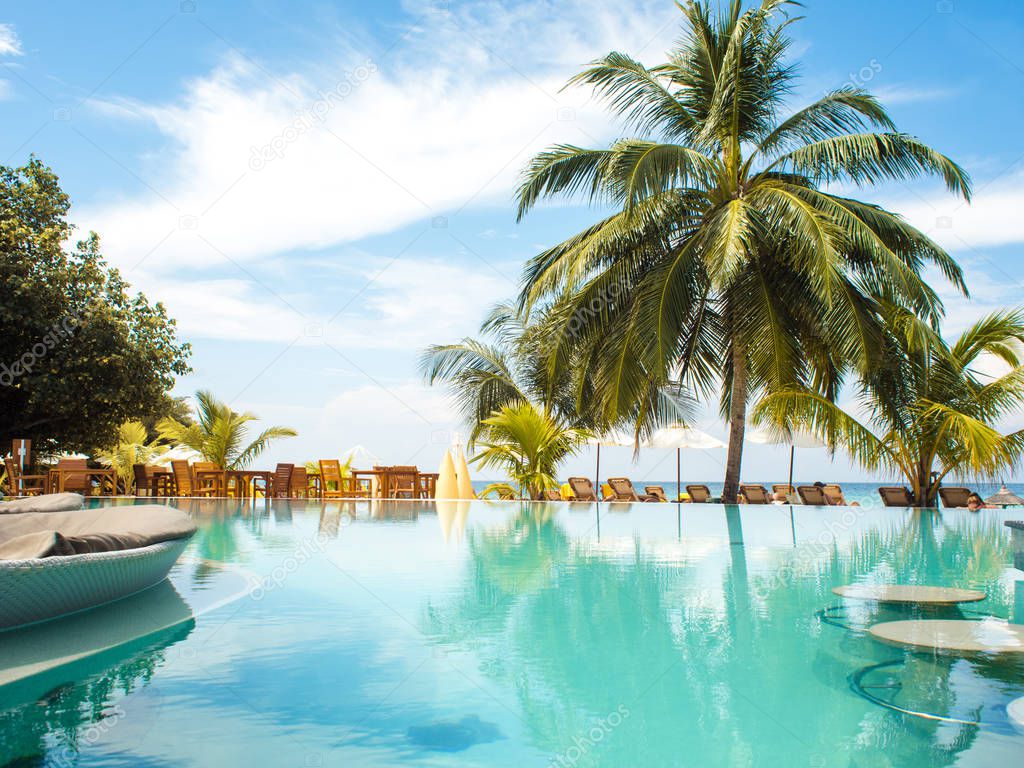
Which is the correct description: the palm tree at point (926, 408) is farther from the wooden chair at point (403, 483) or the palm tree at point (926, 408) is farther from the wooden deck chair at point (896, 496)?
the wooden chair at point (403, 483)

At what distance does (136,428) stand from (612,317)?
52.6 ft

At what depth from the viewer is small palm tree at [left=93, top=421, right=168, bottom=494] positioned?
2058 centimetres

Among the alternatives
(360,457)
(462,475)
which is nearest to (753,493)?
(462,475)

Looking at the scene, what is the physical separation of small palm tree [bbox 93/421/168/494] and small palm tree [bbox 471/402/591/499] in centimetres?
954

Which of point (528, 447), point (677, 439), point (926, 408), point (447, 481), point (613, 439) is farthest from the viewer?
point (677, 439)

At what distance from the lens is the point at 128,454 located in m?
21.1

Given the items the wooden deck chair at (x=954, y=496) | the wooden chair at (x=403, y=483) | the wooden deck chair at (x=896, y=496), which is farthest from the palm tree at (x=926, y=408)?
the wooden chair at (x=403, y=483)

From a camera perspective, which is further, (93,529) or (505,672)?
(93,529)

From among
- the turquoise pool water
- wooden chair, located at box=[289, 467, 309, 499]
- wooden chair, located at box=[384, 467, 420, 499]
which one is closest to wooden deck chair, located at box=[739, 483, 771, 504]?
wooden chair, located at box=[384, 467, 420, 499]

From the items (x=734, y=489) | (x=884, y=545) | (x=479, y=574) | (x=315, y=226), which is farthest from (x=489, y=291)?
(x=479, y=574)

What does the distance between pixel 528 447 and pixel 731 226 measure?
6.71 metres

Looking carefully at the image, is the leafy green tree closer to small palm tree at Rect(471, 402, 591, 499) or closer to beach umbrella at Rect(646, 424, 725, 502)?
small palm tree at Rect(471, 402, 591, 499)

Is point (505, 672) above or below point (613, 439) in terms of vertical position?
below

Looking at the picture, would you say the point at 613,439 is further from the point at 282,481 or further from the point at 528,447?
the point at 282,481
